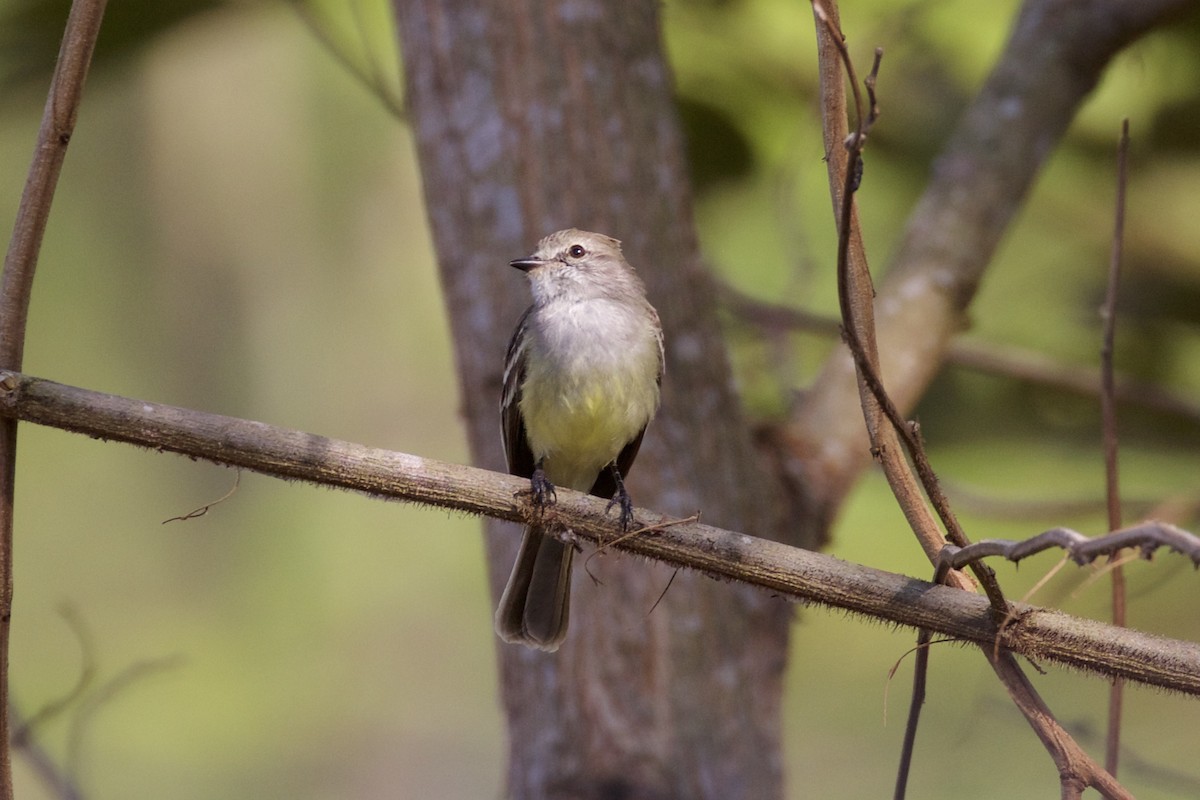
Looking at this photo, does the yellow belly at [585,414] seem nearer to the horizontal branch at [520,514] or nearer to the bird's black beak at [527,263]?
the bird's black beak at [527,263]

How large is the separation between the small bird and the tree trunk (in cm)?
8

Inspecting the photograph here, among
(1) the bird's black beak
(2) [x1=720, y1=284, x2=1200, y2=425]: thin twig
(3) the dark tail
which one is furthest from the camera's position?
(2) [x1=720, y1=284, x2=1200, y2=425]: thin twig

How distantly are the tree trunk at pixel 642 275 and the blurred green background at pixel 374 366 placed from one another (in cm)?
106

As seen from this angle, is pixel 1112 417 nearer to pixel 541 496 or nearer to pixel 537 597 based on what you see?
pixel 541 496

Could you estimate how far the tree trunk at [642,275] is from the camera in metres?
3.26

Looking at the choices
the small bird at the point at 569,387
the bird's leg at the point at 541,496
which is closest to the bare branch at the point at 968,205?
the small bird at the point at 569,387

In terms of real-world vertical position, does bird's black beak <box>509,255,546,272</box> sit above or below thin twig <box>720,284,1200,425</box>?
below

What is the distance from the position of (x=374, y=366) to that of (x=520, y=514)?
13.6ft

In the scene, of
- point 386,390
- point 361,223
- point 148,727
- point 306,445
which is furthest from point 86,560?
point 306,445

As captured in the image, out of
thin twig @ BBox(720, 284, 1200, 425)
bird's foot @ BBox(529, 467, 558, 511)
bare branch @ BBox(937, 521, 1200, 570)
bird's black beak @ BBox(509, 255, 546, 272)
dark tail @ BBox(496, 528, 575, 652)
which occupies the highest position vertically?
thin twig @ BBox(720, 284, 1200, 425)

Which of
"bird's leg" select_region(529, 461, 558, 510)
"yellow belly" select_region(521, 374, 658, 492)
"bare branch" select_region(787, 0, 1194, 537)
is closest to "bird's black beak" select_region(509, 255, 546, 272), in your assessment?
"yellow belly" select_region(521, 374, 658, 492)

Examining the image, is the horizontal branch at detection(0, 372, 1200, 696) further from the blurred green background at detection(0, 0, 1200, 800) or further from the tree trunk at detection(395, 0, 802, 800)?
the blurred green background at detection(0, 0, 1200, 800)

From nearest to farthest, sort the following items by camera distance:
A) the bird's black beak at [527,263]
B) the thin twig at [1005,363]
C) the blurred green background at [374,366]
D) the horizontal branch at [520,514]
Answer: the horizontal branch at [520,514] < the bird's black beak at [527,263] < the thin twig at [1005,363] < the blurred green background at [374,366]

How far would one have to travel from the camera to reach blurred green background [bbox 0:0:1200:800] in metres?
4.62
